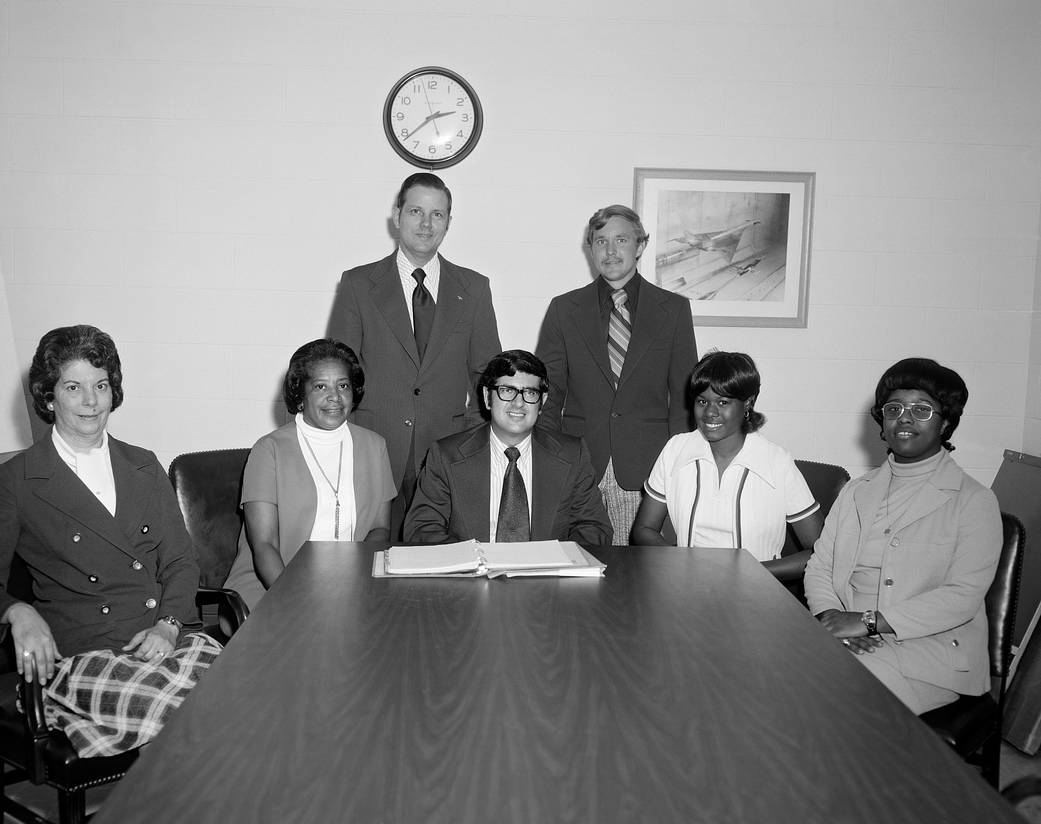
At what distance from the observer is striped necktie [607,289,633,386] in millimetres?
3367

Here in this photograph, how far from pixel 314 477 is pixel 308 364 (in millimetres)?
342

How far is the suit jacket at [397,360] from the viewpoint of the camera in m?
3.23

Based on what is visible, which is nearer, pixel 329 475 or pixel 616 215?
pixel 329 475

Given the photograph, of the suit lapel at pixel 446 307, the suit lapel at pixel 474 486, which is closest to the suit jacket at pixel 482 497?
the suit lapel at pixel 474 486

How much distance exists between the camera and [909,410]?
2303 millimetres

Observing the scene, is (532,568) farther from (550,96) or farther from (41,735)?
(550,96)

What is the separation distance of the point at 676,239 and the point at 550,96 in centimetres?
83

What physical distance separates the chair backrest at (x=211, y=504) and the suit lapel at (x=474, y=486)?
0.75m

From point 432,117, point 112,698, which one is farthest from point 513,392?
point 432,117

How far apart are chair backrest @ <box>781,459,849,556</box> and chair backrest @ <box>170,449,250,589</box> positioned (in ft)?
5.54

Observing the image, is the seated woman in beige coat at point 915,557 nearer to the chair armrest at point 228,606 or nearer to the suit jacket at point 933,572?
the suit jacket at point 933,572

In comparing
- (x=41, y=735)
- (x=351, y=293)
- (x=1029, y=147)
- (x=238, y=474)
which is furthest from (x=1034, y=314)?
(x=41, y=735)

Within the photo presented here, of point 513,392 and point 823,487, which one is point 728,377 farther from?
point 513,392

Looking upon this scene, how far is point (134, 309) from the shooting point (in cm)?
396
